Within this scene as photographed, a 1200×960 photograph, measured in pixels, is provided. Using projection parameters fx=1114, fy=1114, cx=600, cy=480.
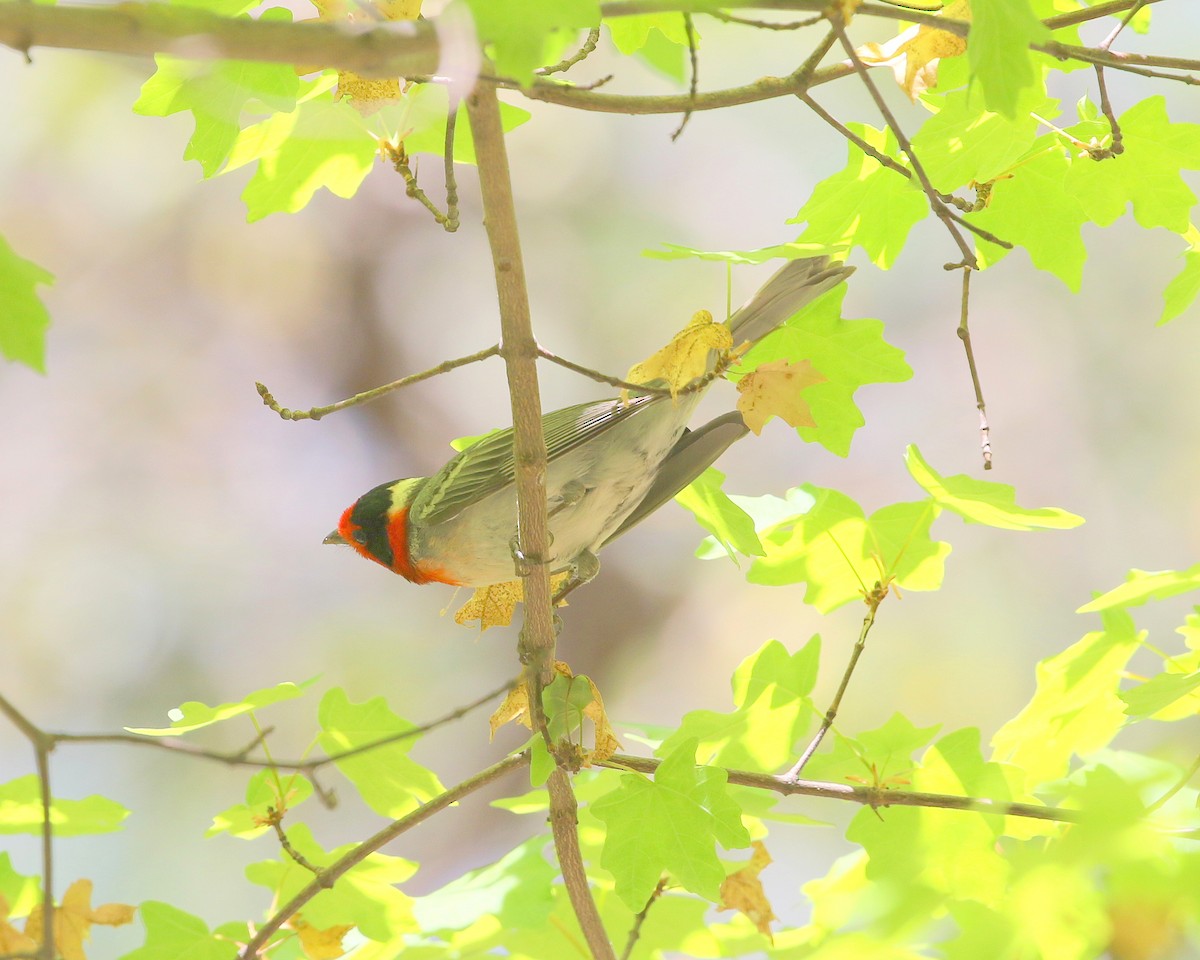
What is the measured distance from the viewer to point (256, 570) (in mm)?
6059

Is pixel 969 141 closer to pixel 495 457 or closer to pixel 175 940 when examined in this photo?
pixel 495 457

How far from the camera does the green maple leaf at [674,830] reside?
5.69 feet

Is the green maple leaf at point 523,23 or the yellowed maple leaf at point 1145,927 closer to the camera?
the yellowed maple leaf at point 1145,927

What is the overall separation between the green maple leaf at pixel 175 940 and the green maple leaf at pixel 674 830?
70 cm

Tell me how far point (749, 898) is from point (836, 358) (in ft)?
3.16

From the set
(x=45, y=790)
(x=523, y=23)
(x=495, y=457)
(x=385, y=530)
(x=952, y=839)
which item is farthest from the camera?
(x=385, y=530)

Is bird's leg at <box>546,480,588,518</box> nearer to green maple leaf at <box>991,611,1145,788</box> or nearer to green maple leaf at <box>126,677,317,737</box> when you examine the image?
green maple leaf at <box>126,677,317,737</box>

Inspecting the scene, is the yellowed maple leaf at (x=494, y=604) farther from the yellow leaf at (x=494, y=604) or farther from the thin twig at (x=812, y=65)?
the thin twig at (x=812, y=65)

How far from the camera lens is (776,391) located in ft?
5.96

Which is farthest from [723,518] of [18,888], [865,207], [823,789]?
[18,888]

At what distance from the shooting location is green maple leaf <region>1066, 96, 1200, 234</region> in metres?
1.86

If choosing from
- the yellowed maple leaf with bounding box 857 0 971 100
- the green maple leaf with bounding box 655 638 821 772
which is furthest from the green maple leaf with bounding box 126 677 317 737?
the yellowed maple leaf with bounding box 857 0 971 100

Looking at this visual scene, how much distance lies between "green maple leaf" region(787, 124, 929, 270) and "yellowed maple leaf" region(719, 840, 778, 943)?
43.4 inches

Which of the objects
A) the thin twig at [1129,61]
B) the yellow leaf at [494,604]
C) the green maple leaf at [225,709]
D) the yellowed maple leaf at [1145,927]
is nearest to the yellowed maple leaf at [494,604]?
the yellow leaf at [494,604]
